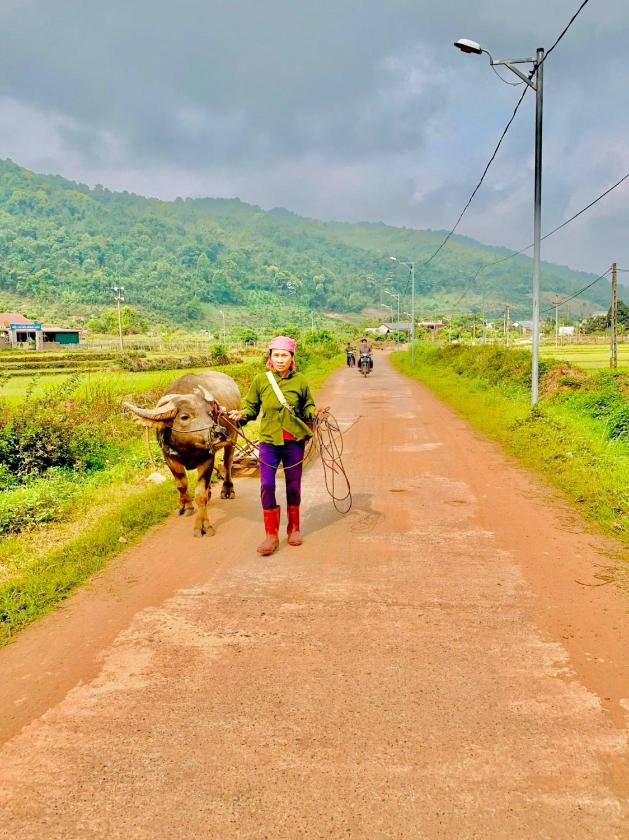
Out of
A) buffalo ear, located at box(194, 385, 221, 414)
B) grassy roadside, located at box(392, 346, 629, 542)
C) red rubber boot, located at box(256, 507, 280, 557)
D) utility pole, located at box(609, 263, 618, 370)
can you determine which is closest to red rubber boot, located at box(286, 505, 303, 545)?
red rubber boot, located at box(256, 507, 280, 557)

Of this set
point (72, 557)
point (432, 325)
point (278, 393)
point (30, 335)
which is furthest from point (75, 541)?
point (432, 325)

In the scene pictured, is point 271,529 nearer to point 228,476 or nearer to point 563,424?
point 228,476

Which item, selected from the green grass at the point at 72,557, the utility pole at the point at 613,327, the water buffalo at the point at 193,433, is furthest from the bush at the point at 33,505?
the utility pole at the point at 613,327

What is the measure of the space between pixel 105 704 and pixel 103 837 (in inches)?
39.8

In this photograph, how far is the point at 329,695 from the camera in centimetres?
350

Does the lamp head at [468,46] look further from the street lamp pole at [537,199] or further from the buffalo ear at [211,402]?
the buffalo ear at [211,402]

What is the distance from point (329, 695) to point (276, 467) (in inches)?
117

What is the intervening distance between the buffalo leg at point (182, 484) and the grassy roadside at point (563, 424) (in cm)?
458

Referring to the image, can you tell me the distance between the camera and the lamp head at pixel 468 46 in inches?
557

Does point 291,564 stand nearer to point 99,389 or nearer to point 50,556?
point 50,556

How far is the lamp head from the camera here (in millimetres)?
14148

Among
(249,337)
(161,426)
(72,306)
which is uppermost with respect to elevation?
(72,306)

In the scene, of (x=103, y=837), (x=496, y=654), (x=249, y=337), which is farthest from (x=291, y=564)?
(x=249, y=337)

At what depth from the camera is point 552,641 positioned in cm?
415
